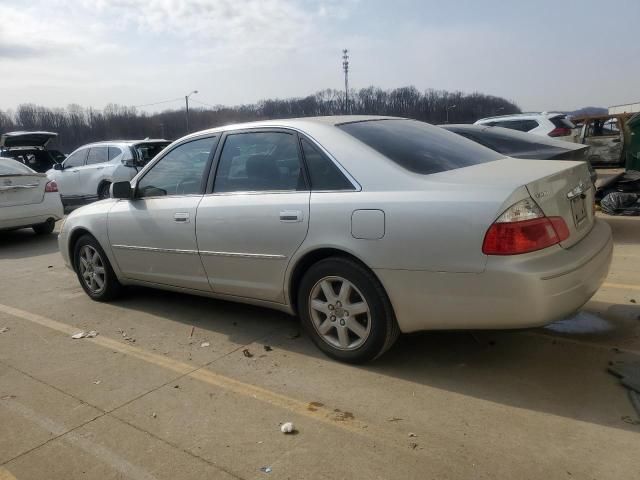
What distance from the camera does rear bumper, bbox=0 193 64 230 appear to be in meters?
8.88

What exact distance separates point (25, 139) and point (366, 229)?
15.3 m

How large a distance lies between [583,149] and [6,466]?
21.8 feet

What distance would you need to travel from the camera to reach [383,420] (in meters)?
2.95

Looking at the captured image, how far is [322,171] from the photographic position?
356cm

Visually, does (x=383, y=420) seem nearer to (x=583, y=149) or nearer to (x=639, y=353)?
(x=639, y=353)

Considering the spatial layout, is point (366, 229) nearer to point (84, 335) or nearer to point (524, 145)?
point (84, 335)

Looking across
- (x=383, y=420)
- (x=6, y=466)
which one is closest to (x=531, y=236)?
(x=383, y=420)

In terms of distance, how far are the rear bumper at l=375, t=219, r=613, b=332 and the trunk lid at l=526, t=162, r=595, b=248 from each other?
12 centimetres

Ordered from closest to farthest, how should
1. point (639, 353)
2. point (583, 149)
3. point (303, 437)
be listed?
point (303, 437)
point (639, 353)
point (583, 149)

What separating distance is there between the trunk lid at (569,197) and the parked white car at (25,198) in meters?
8.48

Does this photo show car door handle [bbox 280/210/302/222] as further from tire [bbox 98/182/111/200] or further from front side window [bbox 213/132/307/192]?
tire [bbox 98/182/111/200]

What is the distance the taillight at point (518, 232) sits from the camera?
9.34ft

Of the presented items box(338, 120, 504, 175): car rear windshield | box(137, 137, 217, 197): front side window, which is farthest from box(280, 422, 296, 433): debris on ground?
box(137, 137, 217, 197): front side window

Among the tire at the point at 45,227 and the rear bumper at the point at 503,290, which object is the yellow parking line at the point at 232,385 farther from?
the tire at the point at 45,227
